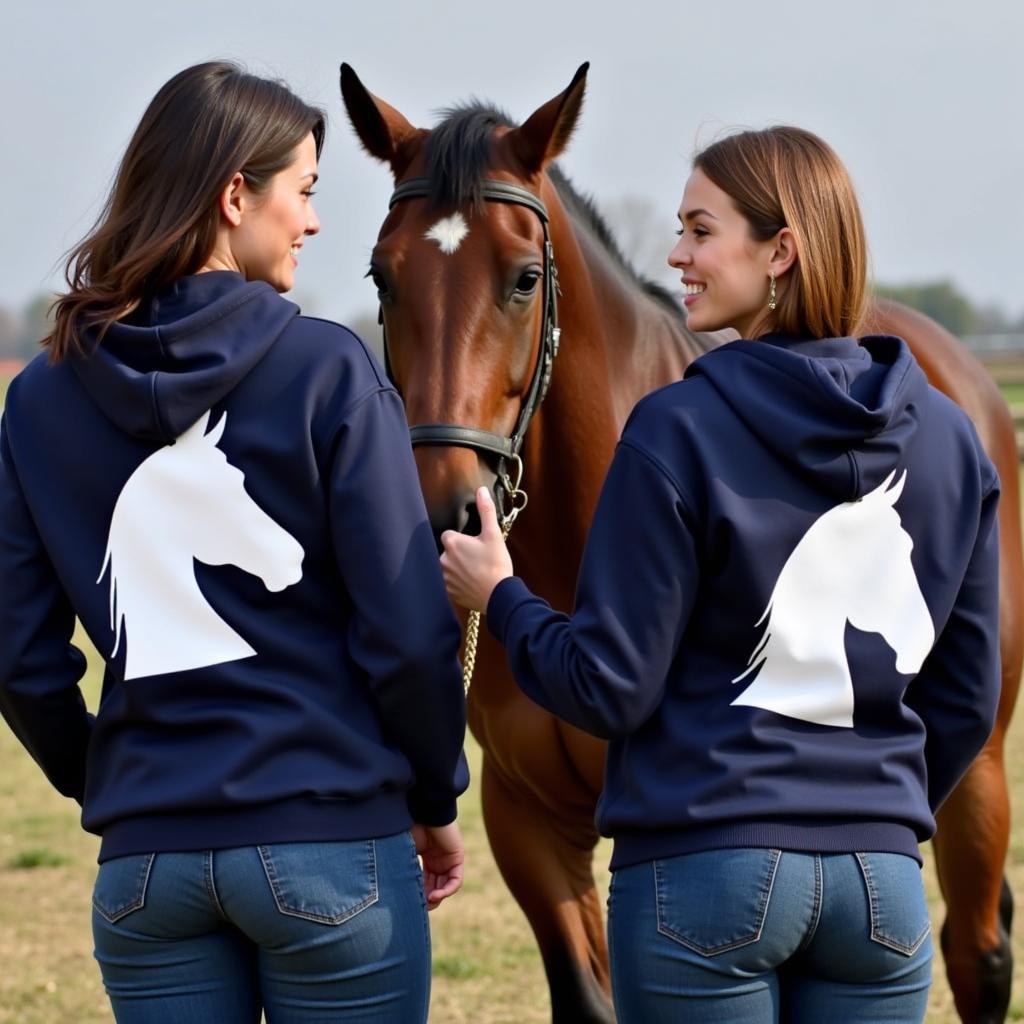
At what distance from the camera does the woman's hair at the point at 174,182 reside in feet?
7.00

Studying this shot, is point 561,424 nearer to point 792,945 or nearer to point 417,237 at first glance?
point 417,237

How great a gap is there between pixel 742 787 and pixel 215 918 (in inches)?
29.0

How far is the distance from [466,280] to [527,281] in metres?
0.17

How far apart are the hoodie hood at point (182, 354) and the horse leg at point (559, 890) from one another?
83.5 inches

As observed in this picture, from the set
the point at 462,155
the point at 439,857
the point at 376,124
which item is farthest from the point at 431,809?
the point at 376,124

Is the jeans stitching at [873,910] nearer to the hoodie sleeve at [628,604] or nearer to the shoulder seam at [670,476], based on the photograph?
the hoodie sleeve at [628,604]

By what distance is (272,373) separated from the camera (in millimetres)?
Answer: 2102

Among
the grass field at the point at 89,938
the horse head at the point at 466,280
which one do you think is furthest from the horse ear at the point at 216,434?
the grass field at the point at 89,938

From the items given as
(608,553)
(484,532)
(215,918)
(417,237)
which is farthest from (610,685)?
(417,237)

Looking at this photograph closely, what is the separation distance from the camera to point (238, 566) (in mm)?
2062

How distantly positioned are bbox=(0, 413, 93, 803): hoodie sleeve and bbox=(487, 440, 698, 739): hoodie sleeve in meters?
0.72

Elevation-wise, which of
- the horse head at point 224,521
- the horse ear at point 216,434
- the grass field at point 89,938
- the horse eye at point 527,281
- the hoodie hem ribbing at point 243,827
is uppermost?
the horse eye at point 527,281

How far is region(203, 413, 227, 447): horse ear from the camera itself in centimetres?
207

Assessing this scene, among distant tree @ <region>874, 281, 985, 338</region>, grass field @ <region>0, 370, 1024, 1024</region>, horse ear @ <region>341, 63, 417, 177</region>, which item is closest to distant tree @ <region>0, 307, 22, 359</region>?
distant tree @ <region>874, 281, 985, 338</region>
